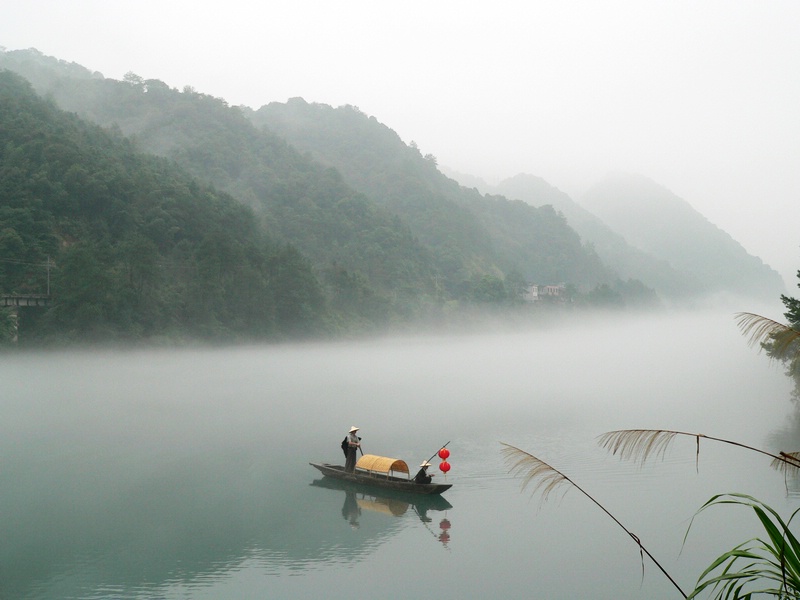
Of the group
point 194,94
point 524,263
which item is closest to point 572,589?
point 194,94

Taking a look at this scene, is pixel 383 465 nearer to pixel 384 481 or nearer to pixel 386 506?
pixel 384 481

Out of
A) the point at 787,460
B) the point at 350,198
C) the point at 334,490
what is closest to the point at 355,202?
the point at 350,198

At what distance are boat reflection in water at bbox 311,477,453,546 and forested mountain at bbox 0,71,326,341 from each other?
22899mm

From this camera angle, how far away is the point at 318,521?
39.0 feet

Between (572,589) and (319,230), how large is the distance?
56.2 metres

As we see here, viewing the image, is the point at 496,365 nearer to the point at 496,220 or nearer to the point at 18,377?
the point at 18,377

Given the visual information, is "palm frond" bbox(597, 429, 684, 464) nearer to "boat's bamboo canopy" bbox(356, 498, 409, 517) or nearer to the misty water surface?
the misty water surface

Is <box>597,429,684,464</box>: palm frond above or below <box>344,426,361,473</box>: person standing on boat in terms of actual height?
above

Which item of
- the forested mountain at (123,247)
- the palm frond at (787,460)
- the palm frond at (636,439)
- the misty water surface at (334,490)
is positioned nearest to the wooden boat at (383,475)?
the misty water surface at (334,490)

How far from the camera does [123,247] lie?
3675 centimetres

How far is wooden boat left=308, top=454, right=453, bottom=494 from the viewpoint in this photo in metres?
12.7

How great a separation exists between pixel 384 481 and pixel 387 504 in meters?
0.45

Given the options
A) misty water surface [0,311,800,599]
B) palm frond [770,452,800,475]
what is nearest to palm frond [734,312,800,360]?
palm frond [770,452,800,475]

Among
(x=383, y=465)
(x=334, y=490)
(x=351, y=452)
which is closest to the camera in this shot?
(x=383, y=465)
